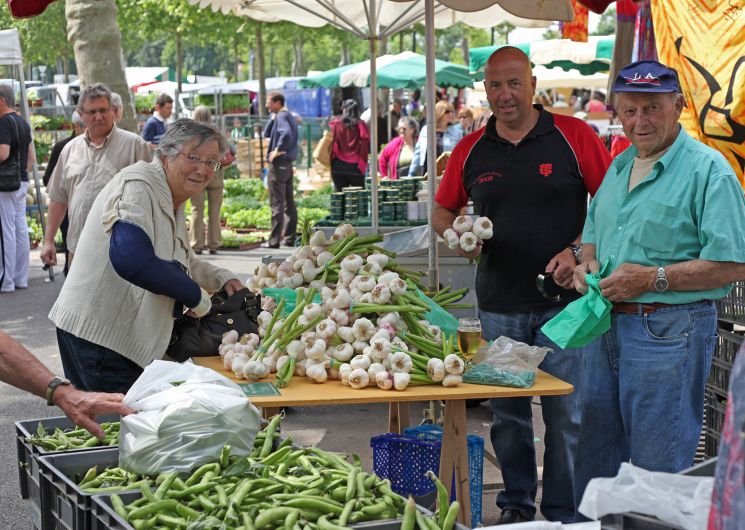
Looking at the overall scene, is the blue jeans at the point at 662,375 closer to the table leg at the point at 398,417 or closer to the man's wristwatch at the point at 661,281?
the man's wristwatch at the point at 661,281

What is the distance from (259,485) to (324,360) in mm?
1373

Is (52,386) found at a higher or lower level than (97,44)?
lower

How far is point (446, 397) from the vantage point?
4.25 metres

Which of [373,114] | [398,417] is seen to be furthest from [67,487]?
[373,114]

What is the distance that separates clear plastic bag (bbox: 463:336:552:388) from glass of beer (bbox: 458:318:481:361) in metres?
0.09

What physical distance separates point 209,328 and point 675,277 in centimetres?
217

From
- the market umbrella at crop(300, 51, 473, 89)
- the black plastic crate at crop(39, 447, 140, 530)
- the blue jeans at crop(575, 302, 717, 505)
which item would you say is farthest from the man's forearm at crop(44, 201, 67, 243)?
the market umbrella at crop(300, 51, 473, 89)

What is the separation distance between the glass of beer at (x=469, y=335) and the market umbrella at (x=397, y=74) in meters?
14.7

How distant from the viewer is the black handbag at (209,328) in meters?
4.87

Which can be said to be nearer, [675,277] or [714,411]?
[675,277]

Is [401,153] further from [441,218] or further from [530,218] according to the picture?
[530,218]

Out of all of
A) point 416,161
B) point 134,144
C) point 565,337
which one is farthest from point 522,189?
point 416,161

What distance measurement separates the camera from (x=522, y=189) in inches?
200

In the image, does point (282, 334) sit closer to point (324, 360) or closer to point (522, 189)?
point (324, 360)
